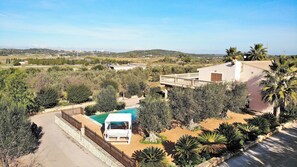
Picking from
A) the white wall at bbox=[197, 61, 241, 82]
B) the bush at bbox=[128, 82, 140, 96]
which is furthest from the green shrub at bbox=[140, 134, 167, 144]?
the bush at bbox=[128, 82, 140, 96]

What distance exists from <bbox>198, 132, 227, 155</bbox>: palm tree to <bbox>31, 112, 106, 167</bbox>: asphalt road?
543 centimetres

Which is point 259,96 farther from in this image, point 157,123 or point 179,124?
point 157,123

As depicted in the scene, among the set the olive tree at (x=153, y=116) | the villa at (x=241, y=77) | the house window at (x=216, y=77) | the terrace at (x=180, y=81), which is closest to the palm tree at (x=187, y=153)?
the olive tree at (x=153, y=116)

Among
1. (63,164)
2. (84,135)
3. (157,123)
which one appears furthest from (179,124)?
(63,164)

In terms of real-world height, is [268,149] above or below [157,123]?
below

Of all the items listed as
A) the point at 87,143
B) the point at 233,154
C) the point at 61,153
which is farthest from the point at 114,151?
the point at 233,154

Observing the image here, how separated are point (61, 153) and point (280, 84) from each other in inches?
667

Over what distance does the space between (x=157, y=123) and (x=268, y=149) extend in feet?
21.8

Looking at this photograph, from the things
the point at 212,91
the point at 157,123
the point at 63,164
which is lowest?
→ the point at 63,164

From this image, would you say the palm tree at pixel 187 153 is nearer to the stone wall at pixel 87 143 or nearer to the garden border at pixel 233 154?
the garden border at pixel 233 154

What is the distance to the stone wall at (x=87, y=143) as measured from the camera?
37.3ft

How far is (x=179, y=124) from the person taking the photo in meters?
17.6

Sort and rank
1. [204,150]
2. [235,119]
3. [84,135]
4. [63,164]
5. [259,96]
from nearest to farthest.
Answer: [204,150], [63,164], [84,135], [235,119], [259,96]

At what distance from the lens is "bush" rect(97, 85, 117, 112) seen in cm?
2252
